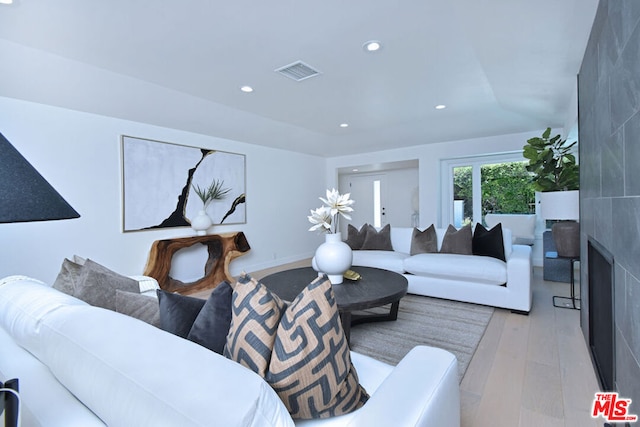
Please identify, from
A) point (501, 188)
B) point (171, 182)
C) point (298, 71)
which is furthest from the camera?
point (501, 188)

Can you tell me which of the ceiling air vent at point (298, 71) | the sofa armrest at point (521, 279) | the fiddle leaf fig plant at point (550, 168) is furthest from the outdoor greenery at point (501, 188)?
the ceiling air vent at point (298, 71)

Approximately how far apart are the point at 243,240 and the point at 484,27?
3.91 metres

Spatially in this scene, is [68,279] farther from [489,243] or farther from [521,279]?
[489,243]

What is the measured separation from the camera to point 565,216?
2.82m

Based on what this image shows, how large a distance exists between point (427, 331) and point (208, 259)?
10.9 ft

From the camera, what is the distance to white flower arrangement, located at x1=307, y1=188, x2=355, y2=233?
7.45 ft

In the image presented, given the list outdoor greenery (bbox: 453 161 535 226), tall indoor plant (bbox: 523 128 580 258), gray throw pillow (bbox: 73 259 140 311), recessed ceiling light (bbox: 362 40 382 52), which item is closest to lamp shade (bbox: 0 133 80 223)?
gray throw pillow (bbox: 73 259 140 311)

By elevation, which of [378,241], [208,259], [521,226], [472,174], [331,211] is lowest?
[208,259]

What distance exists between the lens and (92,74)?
9.40 ft

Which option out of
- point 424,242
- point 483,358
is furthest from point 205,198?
point 483,358

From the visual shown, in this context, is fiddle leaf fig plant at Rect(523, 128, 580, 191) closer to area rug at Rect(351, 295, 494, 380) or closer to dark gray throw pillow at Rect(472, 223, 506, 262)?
dark gray throw pillow at Rect(472, 223, 506, 262)

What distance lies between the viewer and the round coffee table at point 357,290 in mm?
2039

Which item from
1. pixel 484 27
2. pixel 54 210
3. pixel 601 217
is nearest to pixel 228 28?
→ pixel 484 27

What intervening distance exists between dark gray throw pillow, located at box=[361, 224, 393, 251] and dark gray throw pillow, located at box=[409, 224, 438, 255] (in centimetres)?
36
